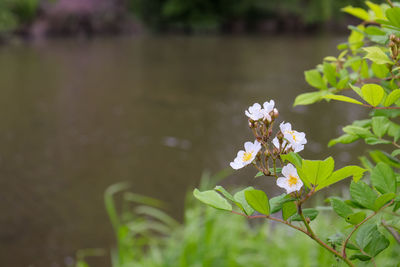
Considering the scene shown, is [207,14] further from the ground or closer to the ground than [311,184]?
closer to the ground

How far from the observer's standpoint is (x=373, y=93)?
424 mm

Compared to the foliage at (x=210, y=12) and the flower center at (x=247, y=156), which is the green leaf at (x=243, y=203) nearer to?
the flower center at (x=247, y=156)

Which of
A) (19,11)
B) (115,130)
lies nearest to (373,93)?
(115,130)

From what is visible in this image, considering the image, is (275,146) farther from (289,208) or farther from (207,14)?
(207,14)

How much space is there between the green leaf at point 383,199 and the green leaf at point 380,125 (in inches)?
7.7

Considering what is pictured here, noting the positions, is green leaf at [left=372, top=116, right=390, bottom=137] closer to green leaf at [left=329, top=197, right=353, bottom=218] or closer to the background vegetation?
green leaf at [left=329, top=197, right=353, bottom=218]

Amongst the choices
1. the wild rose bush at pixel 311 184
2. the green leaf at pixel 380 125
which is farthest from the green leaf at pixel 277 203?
the green leaf at pixel 380 125

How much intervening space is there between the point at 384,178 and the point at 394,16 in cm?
16

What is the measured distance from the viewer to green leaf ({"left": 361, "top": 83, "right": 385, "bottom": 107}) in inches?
16.4

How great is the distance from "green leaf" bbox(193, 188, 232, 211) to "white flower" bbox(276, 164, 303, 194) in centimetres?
5

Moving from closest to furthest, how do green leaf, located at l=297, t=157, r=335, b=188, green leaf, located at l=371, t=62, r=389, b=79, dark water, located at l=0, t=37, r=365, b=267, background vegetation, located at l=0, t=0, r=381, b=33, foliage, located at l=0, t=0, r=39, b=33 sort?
green leaf, located at l=297, t=157, r=335, b=188, green leaf, located at l=371, t=62, r=389, b=79, dark water, located at l=0, t=37, r=365, b=267, foliage, located at l=0, t=0, r=39, b=33, background vegetation, located at l=0, t=0, r=381, b=33

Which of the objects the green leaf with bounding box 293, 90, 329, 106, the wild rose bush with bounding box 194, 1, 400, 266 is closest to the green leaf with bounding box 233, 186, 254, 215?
the wild rose bush with bounding box 194, 1, 400, 266

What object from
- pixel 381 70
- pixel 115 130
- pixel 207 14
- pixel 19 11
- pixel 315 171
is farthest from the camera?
pixel 207 14

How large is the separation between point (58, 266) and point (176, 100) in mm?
3328
